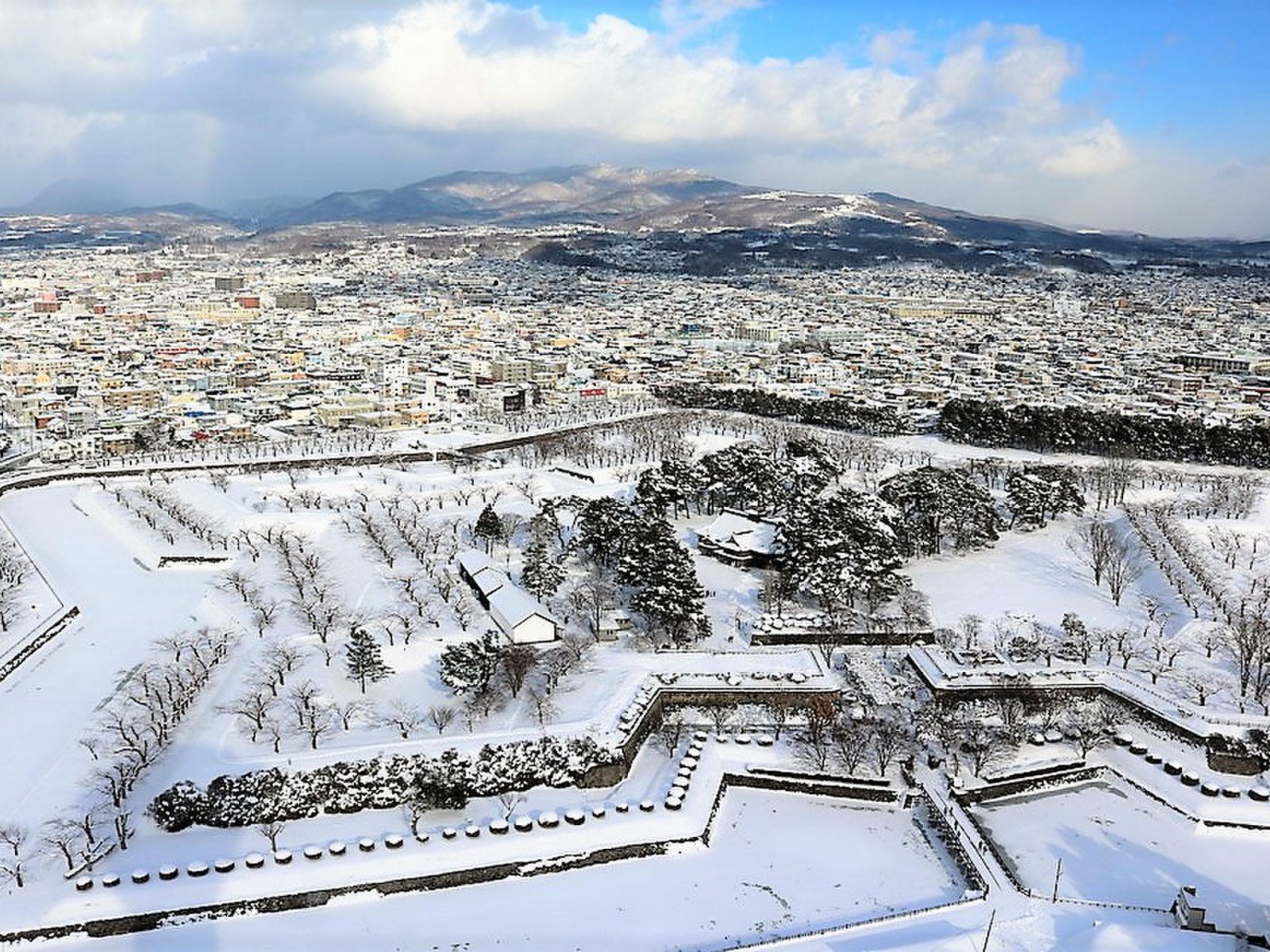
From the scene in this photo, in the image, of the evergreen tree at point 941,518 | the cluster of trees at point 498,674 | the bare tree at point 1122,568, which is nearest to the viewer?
the cluster of trees at point 498,674

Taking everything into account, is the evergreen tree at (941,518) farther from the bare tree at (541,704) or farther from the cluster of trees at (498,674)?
the bare tree at (541,704)

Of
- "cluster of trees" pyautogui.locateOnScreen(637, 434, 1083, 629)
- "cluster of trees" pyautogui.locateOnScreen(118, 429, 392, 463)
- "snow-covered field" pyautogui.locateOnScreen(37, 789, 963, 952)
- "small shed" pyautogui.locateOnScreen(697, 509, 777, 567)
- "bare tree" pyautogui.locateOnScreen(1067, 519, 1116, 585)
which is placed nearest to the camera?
"snow-covered field" pyautogui.locateOnScreen(37, 789, 963, 952)

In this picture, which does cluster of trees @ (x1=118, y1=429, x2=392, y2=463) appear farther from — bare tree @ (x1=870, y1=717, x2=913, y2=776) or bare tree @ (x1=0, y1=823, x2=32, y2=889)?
bare tree @ (x1=870, y1=717, x2=913, y2=776)

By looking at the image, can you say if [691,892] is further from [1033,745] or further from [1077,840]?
[1033,745]

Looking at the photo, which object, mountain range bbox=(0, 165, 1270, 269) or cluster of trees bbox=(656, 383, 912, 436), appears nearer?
cluster of trees bbox=(656, 383, 912, 436)

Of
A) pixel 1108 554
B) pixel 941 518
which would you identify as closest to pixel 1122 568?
pixel 1108 554

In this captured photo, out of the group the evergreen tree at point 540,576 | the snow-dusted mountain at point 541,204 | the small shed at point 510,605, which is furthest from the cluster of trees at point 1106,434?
the snow-dusted mountain at point 541,204

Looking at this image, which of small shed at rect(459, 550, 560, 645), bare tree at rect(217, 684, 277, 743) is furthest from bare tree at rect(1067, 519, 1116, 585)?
bare tree at rect(217, 684, 277, 743)

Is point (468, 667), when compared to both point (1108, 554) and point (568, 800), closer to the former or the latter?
point (568, 800)
